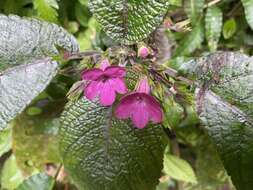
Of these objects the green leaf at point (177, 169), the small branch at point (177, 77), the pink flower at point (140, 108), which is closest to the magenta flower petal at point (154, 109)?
the pink flower at point (140, 108)

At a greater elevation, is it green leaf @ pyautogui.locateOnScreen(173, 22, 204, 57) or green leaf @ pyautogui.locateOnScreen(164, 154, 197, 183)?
green leaf @ pyautogui.locateOnScreen(173, 22, 204, 57)

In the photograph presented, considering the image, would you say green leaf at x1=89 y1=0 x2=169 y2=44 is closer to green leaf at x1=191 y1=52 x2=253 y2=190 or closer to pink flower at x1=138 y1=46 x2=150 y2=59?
pink flower at x1=138 y1=46 x2=150 y2=59

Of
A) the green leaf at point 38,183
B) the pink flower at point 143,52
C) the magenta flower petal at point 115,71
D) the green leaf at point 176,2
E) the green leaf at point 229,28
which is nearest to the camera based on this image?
the magenta flower petal at point 115,71

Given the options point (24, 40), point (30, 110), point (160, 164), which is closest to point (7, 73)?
point (24, 40)

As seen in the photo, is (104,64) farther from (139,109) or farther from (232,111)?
(232,111)

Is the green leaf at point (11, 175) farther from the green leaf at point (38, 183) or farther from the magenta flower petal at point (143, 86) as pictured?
the magenta flower petal at point (143, 86)

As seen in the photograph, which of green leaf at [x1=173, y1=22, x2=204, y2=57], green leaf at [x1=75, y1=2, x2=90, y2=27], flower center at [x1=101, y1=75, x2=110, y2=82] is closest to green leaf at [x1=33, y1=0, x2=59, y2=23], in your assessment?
green leaf at [x1=75, y1=2, x2=90, y2=27]
